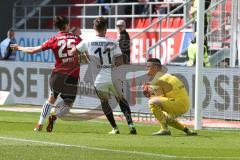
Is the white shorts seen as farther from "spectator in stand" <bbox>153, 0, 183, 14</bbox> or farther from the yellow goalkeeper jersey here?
"spectator in stand" <bbox>153, 0, 183, 14</bbox>

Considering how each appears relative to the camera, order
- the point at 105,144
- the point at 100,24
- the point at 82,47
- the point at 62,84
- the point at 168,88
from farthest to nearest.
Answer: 1. the point at 62,84
2. the point at 168,88
3. the point at 82,47
4. the point at 100,24
5. the point at 105,144

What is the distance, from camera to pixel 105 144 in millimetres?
14656

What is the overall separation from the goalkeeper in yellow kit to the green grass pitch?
0.29 meters

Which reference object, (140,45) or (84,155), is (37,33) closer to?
(140,45)

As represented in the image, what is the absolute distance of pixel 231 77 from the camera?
22.2 meters

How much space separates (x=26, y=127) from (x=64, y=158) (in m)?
6.06

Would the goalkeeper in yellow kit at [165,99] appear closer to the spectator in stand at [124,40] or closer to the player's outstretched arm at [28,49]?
the player's outstretched arm at [28,49]

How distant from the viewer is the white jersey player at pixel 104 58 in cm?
1689

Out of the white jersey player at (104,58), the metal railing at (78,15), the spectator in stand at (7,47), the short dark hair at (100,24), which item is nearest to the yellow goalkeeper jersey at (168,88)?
the white jersey player at (104,58)

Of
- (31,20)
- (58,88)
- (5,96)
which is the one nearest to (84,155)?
(58,88)

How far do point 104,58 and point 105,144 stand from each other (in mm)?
2748

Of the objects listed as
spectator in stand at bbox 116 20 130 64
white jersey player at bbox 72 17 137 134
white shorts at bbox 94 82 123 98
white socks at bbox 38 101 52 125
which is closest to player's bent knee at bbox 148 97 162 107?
white jersey player at bbox 72 17 137 134

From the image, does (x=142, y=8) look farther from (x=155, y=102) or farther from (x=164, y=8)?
(x=155, y=102)

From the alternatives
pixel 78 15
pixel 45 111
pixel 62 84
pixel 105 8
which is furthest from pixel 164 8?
pixel 45 111
